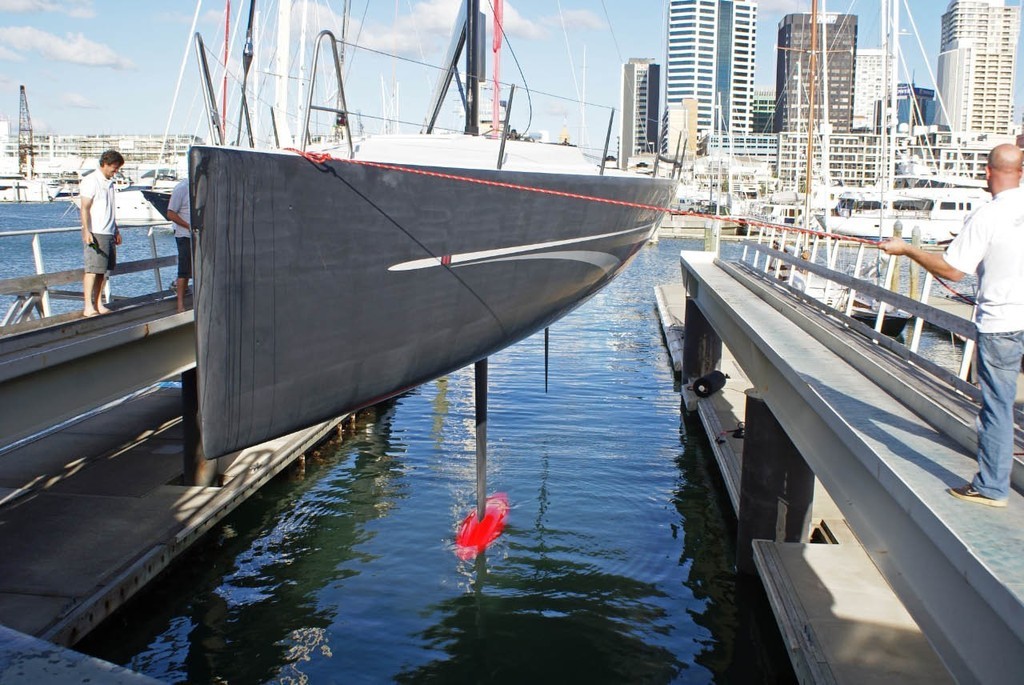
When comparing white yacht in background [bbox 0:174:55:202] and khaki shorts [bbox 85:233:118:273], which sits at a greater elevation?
white yacht in background [bbox 0:174:55:202]

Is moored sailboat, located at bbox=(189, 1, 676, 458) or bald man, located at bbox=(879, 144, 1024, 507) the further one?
moored sailboat, located at bbox=(189, 1, 676, 458)

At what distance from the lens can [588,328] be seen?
93.9ft

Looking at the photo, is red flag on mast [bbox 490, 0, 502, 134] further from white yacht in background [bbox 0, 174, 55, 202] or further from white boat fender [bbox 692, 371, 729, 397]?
white yacht in background [bbox 0, 174, 55, 202]

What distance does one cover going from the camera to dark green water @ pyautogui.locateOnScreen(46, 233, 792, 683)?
26.7 feet

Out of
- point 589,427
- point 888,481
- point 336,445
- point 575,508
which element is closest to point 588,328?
point 589,427

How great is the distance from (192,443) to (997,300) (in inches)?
337

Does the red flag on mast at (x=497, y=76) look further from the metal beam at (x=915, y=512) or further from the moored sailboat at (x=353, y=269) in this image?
the metal beam at (x=915, y=512)

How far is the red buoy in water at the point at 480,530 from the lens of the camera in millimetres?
10641

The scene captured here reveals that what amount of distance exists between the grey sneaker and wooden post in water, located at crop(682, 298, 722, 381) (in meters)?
13.9

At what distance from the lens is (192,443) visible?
10.5 meters

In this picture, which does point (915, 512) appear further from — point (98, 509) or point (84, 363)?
point (98, 509)

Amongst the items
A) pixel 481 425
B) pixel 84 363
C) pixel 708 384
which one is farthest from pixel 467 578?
pixel 708 384

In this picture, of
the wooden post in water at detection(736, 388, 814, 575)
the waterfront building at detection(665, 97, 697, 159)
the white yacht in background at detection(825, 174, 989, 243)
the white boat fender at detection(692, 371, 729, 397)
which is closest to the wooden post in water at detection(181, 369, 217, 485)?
the wooden post in water at detection(736, 388, 814, 575)

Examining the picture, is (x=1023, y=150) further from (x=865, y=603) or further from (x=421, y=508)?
(x=421, y=508)
